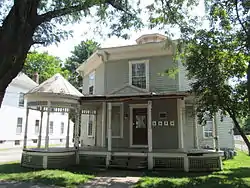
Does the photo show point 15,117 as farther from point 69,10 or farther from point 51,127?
point 69,10

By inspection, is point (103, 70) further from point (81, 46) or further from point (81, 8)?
point (81, 46)

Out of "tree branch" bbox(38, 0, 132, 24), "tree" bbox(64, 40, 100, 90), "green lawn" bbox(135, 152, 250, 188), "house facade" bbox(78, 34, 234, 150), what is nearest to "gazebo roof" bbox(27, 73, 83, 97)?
"house facade" bbox(78, 34, 234, 150)

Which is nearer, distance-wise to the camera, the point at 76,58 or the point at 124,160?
the point at 124,160

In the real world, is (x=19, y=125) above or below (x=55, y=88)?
below

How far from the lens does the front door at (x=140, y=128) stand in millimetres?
16031

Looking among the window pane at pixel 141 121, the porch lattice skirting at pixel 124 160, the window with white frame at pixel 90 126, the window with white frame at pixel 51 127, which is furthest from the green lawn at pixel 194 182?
the window with white frame at pixel 51 127

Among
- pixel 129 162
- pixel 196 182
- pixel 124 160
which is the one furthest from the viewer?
pixel 124 160

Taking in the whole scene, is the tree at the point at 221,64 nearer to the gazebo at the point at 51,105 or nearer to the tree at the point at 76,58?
the gazebo at the point at 51,105

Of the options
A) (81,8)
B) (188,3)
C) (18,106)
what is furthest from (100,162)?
(18,106)

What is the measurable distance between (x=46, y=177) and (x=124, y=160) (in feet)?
14.5

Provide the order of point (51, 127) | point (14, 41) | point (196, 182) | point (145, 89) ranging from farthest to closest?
point (51, 127), point (145, 89), point (196, 182), point (14, 41)

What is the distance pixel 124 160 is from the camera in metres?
13.8

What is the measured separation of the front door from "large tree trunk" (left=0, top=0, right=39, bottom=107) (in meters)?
9.96

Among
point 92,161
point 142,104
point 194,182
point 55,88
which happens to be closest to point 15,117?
point 55,88
